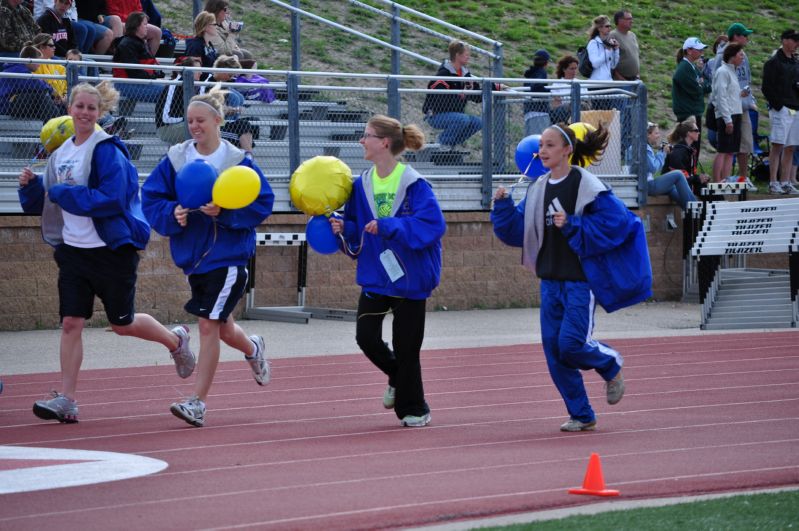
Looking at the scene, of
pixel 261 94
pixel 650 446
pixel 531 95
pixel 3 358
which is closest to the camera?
pixel 650 446

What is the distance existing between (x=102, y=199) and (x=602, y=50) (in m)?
11.8

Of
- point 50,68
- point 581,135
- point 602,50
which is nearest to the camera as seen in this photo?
point 581,135

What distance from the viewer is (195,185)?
828cm

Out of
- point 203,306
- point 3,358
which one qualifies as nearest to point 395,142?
point 203,306

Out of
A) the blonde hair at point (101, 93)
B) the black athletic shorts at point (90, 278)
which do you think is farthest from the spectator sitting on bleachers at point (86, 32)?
the black athletic shorts at point (90, 278)

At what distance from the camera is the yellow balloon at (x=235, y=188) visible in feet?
26.9

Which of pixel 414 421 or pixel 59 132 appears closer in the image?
pixel 414 421

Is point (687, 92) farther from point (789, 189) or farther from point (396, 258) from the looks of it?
point (396, 258)

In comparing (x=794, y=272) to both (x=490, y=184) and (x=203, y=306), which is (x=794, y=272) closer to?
(x=490, y=184)

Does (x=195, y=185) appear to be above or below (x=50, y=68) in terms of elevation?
below

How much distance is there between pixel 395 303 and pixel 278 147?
7193 millimetres

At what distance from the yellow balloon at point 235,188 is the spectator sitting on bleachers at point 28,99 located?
623cm

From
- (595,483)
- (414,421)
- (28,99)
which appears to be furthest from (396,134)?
(28,99)

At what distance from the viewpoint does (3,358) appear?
491 inches
